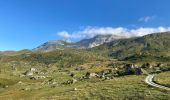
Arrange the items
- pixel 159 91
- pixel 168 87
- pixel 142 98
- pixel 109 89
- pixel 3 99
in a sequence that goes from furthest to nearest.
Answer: pixel 3 99 < pixel 109 89 < pixel 168 87 < pixel 159 91 < pixel 142 98

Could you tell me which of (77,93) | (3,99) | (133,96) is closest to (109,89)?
(77,93)

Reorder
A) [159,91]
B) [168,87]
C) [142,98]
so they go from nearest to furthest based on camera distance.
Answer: [142,98] < [159,91] < [168,87]

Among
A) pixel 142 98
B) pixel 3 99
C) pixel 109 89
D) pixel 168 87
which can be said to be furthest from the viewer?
pixel 3 99

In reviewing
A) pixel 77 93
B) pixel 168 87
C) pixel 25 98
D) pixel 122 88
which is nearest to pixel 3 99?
pixel 25 98

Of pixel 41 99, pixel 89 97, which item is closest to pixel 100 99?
pixel 89 97

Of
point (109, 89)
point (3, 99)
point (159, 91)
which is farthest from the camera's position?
point (3, 99)

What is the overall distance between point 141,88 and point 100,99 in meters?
13.7

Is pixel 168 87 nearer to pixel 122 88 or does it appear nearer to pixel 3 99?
pixel 122 88

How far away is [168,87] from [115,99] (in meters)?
17.7

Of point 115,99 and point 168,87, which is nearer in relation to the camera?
point 115,99

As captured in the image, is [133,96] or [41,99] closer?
[133,96]

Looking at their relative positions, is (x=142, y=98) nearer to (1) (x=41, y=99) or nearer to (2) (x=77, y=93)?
(2) (x=77, y=93)

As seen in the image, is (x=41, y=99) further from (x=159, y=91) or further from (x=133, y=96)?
(x=159, y=91)

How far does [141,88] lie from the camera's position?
85000 mm
